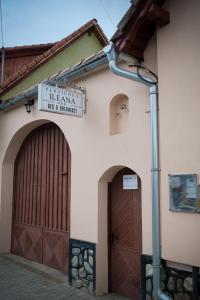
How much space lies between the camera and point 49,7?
859 centimetres

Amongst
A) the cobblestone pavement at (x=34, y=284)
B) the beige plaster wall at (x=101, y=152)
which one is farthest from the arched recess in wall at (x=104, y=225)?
the cobblestone pavement at (x=34, y=284)

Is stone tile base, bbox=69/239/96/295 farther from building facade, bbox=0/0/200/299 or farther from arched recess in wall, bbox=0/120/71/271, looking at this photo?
arched recess in wall, bbox=0/120/71/271

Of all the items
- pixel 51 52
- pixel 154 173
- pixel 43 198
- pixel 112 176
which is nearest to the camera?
pixel 154 173

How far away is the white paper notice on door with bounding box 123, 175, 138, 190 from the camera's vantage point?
17.2 ft

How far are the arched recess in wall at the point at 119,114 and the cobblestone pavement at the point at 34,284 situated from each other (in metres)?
2.91

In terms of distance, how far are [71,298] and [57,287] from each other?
641 mm

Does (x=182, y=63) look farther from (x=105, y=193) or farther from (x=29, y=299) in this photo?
(x=29, y=299)

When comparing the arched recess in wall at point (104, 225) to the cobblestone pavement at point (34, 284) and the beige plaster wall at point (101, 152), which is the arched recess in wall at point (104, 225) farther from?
the cobblestone pavement at point (34, 284)

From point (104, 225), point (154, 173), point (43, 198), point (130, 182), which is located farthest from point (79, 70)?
point (43, 198)

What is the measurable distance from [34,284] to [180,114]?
434 cm

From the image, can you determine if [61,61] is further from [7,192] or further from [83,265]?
[83,265]

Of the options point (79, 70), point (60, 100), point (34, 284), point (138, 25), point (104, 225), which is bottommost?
A: point (34, 284)

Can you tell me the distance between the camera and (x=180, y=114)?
162 inches

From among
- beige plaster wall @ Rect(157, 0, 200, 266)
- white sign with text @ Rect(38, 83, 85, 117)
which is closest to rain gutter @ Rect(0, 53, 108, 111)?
white sign with text @ Rect(38, 83, 85, 117)
